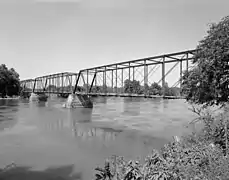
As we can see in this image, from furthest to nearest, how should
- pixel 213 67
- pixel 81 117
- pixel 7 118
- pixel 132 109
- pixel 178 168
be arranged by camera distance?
pixel 132 109
pixel 81 117
pixel 7 118
pixel 213 67
pixel 178 168

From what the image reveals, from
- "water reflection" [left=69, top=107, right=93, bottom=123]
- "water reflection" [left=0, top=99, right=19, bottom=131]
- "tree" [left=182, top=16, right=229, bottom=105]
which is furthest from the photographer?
"water reflection" [left=69, top=107, right=93, bottom=123]

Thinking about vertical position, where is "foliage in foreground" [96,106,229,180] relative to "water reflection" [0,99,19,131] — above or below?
above

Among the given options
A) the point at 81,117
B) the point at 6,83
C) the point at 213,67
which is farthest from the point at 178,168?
the point at 6,83

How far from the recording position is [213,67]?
401 inches

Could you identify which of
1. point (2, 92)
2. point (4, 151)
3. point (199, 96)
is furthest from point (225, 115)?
point (2, 92)

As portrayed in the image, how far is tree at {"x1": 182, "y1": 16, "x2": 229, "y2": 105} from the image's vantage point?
9.73 meters

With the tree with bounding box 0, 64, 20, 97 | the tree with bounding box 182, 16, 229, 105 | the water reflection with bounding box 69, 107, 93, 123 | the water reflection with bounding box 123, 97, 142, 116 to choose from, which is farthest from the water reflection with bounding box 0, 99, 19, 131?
the tree with bounding box 0, 64, 20, 97

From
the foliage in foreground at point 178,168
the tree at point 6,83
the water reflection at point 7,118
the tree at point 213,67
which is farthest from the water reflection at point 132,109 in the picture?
the tree at point 6,83

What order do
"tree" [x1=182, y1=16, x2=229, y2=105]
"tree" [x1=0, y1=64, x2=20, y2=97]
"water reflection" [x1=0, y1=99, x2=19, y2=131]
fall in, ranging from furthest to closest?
1. "tree" [x1=0, y1=64, x2=20, y2=97]
2. "water reflection" [x1=0, y1=99, x2=19, y2=131]
3. "tree" [x1=182, y1=16, x2=229, y2=105]

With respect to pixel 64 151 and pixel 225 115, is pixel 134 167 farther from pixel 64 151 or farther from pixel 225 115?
pixel 64 151

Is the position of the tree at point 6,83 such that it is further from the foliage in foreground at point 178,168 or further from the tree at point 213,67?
the foliage in foreground at point 178,168

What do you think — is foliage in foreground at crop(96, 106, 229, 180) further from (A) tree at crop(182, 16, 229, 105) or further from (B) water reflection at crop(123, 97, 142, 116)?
(B) water reflection at crop(123, 97, 142, 116)

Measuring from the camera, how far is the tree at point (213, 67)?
9.73 m

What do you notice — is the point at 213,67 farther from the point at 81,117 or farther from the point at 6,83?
the point at 6,83
